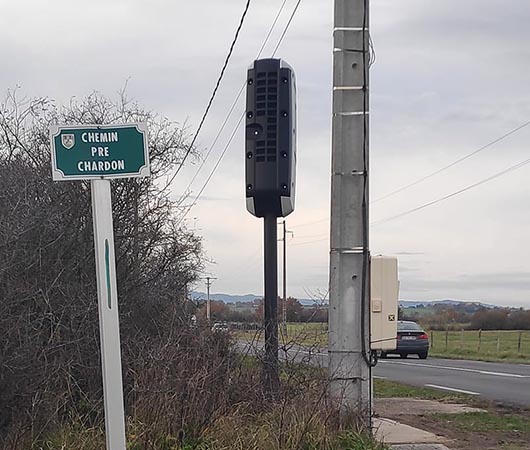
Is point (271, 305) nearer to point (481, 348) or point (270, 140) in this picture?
point (270, 140)

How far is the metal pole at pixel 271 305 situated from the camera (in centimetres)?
834

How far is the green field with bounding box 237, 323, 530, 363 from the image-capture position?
8.48m

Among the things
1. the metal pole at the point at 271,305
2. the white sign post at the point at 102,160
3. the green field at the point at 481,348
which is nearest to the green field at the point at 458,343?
the green field at the point at 481,348

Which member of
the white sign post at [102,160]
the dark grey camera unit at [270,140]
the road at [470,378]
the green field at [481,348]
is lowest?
the green field at [481,348]

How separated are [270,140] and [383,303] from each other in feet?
6.16

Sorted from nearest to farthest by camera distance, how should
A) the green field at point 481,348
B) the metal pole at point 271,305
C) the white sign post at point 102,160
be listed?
the white sign post at point 102,160 → the metal pole at point 271,305 → the green field at point 481,348

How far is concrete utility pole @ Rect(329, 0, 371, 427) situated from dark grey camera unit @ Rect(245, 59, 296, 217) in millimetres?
522

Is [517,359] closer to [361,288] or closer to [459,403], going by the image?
[459,403]

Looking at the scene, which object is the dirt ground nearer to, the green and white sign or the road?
the road

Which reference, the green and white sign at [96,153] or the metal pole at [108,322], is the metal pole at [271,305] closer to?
the metal pole at [108,322]

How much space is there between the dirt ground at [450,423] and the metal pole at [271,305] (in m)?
2.40

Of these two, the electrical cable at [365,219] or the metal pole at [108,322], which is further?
the electrical cable at [365,219]

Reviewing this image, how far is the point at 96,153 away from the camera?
5.35m

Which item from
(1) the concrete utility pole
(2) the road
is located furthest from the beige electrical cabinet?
(2) the road
